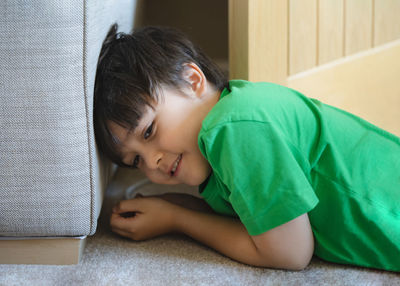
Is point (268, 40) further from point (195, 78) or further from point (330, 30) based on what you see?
point (195, 78)

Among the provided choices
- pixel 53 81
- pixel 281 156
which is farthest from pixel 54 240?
pixel 281 156

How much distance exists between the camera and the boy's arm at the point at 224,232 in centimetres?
73

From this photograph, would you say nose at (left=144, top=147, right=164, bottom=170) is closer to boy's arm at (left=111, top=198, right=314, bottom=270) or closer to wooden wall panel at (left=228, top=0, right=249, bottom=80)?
boy's arm at (left=111, top=198, right=314, bottom=270)

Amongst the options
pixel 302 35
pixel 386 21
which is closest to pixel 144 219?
pixel 302 35

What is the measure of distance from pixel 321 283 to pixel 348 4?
800 millimetres

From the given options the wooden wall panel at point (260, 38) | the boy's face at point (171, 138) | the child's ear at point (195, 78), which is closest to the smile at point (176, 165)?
the boy's face at point (171, 138)

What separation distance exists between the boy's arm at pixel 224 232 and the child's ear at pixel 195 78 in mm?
220

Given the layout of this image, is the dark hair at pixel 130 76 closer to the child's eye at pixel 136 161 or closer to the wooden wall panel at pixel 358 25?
the child's eye at pixel 136 161

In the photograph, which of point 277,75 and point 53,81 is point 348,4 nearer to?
point 277,75

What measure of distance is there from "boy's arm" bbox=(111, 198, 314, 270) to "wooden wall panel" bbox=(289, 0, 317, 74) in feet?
1.65

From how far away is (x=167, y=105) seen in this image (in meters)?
0.79

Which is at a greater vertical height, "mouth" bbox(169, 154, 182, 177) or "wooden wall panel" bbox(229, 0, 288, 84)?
"wooden wall panel" bbox(229, 0, 288, 84)

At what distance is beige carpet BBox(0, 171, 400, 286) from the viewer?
73cm

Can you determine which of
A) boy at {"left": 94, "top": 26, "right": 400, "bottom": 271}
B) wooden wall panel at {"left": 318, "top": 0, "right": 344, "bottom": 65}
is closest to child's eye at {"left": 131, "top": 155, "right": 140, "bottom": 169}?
boy at {"left": 94, "top": 26, "right": 400, "bottom": 271}
